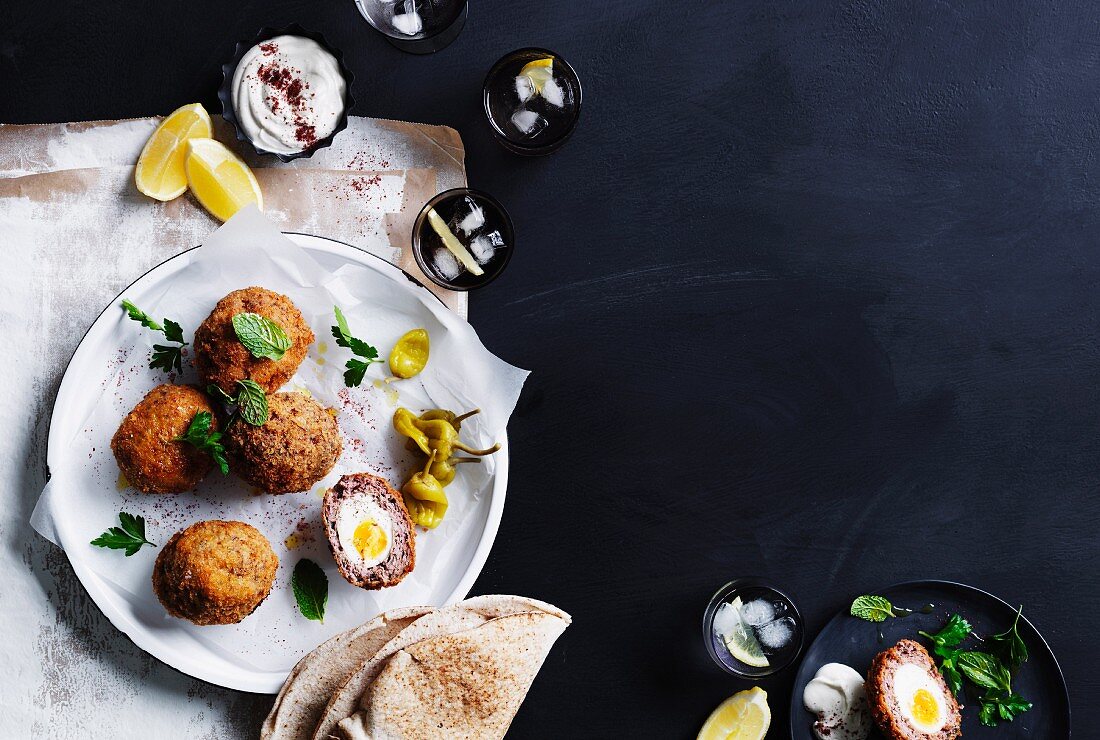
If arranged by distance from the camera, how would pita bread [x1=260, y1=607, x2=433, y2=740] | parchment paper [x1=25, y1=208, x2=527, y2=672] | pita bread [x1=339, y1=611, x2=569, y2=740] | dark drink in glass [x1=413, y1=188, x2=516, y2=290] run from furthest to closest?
dark drink in glass [x1=413, y1=188, x2=516, y2=290], parchment paper [x1=25, y1=208, x2=527, y2=672], pita bread [x1=260, y1=607, x2=433, y2=740], pita bread [x1=339, y1=611, x2=569, y2=740]

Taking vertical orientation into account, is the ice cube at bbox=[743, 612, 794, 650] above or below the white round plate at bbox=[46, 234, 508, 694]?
below

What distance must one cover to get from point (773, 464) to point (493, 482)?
1033 millimetres

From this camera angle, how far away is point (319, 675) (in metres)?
2.62

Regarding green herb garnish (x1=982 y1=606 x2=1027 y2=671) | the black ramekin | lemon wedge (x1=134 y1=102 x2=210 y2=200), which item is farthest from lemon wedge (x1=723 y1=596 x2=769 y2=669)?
lemon wedge (x1=134 y1=102 x2=210 y2=200)

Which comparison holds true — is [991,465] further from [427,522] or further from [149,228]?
[149,228]

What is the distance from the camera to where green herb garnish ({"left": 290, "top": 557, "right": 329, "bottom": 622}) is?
2.76m

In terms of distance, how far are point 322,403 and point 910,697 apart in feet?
7.44

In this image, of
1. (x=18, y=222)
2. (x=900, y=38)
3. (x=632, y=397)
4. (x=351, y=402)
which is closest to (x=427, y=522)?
(x=351, y=402)

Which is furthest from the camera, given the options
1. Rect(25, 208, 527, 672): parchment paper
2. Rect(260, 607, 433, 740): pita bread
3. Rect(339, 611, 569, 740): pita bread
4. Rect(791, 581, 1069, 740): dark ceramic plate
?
Rect(791, 581, 1069, 740): dark ceramic plate

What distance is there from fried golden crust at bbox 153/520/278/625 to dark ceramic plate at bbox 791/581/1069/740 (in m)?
1.90

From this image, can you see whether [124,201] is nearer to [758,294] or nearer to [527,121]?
[527,121]

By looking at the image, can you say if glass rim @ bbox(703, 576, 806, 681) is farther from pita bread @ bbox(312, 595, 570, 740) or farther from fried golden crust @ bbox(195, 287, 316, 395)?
fried golden crust @ bbox(195, 287, 316, 395)

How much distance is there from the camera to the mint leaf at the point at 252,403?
2.49 metres

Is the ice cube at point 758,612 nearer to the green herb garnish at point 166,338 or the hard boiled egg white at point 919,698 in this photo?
the hard boiled egg white at point 919,698
